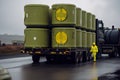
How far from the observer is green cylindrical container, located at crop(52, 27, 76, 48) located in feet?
86.0

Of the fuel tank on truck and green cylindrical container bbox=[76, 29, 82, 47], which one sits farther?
the fuel tank on truck

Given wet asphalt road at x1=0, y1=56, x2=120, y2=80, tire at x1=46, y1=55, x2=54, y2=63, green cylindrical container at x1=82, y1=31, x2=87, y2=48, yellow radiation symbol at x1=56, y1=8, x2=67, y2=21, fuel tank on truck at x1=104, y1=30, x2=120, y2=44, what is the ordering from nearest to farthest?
wet asphalt road at x1=0, y1=56, x2=120, y2=80 < yellow radiation symbol at x1=56, y1=8, x2=67, y2=21 < tire at x1=46, y1=55, x2=54, y2=63 < green cylindrical container at x1=82, y1=31, x2=87, y2=48 < fuel tank on truck at x1=104, y1=30, x2=120, y2=44

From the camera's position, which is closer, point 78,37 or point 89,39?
point 78,37

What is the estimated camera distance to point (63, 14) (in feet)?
85.3

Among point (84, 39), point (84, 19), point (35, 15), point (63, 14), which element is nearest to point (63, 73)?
point (63, 14)

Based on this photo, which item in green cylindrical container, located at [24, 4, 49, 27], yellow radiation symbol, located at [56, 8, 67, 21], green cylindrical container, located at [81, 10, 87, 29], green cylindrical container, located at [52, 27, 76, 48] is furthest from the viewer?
green cylindrical container, located at [81, 10, 87, 29]

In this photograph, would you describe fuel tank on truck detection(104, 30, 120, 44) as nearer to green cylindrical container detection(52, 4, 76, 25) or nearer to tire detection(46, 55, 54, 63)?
tire detection(46, 55, 54, 63)

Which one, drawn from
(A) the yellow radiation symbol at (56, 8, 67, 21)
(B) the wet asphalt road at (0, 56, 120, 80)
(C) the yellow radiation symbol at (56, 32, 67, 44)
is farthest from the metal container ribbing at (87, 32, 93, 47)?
(B) the wet asphalt road at (0, 56, 120, 80)

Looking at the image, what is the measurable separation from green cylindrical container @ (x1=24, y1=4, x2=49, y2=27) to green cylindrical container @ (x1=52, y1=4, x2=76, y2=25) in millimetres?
918

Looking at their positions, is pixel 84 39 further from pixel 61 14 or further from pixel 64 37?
pixel 61 14

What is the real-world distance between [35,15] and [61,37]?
2.36 m

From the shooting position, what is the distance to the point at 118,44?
40531 millimetres

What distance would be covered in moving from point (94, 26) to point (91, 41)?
1.82 meters

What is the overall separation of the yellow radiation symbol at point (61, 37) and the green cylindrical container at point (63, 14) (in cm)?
76
